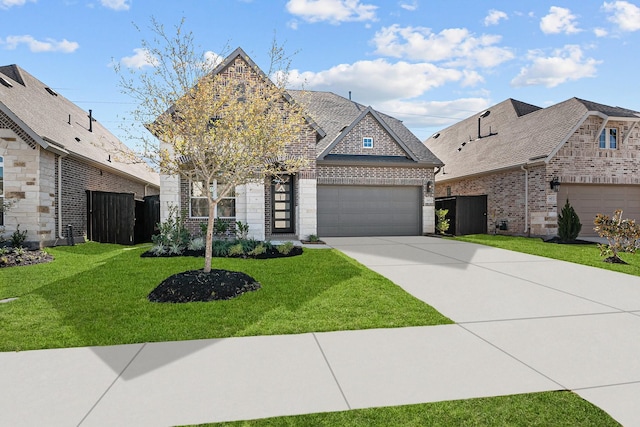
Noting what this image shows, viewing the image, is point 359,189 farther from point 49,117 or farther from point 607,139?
point 49,117

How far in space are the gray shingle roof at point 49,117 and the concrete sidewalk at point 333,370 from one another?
7.95m

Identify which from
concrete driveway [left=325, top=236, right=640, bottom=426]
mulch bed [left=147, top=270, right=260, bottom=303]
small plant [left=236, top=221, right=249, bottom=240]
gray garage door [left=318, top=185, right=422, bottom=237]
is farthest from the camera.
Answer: gray garage door [left=318, top=185, right=422, bottom=237]

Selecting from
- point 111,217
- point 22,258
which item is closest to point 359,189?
point 111,217

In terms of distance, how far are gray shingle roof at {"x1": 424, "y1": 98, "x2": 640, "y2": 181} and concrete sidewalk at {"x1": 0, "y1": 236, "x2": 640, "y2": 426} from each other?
1340 centimetres

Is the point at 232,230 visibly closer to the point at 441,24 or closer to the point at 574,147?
the point at 441,24

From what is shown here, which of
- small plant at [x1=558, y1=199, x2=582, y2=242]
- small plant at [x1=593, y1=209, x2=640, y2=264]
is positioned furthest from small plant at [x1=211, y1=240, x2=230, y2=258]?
small plant at [x1=558, y1=199, x2=582, y2=242]

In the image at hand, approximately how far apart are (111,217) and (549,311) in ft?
47.0

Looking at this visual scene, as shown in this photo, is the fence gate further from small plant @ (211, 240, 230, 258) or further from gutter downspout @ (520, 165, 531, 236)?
gutter downspout @ (520, 165, 531, 236)

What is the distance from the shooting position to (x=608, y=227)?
999 centimetres

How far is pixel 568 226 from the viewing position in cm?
1425

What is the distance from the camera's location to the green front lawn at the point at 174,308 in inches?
168

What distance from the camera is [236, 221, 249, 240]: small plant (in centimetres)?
1253

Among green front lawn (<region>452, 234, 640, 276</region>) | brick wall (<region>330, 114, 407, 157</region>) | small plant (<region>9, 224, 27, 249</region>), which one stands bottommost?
green front lawn (<region>452, 234, 640, 276</region>)

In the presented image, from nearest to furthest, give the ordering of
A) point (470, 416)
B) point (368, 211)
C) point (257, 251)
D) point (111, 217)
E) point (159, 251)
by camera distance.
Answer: point (470, 416) < point (257, 251) < point (159, 251) < point (111, 217) < point (368, 211)
